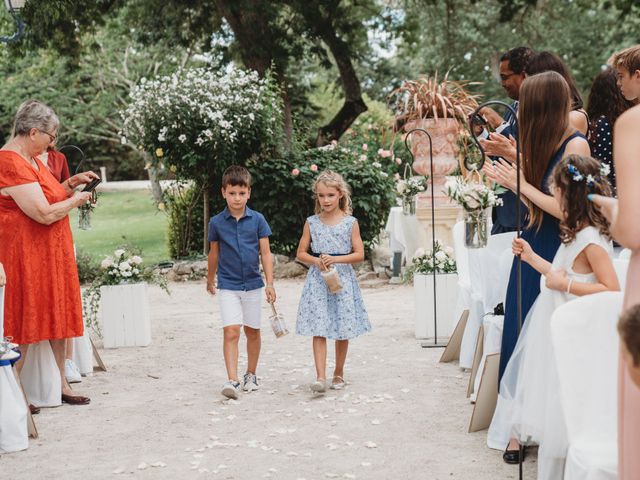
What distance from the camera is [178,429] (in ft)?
16.8

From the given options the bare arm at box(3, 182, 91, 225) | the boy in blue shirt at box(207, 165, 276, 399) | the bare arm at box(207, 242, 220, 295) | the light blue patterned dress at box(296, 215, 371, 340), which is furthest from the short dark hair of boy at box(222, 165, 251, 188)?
the bare arm at box(3, 182, 91, 225)

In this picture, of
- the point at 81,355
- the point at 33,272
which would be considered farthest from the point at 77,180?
the point at 81,355

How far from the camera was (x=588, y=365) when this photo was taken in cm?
312

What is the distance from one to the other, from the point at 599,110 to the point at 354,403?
2.33 m


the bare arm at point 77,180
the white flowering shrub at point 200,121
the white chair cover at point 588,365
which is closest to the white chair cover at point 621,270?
the white chair cover at point 588,365

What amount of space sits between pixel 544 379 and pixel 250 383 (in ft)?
9.17

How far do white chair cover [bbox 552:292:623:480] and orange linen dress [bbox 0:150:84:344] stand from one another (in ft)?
11.4

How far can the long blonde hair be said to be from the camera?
3811mm

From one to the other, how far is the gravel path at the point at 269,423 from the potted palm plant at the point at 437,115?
407 centimetres

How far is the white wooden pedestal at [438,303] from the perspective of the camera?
7430mm

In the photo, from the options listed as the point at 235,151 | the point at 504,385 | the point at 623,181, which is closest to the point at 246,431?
the point at 504,385

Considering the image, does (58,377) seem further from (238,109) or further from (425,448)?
(238,109)

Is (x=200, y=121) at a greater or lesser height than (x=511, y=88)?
greater

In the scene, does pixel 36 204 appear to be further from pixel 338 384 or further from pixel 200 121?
pixel 200 121
